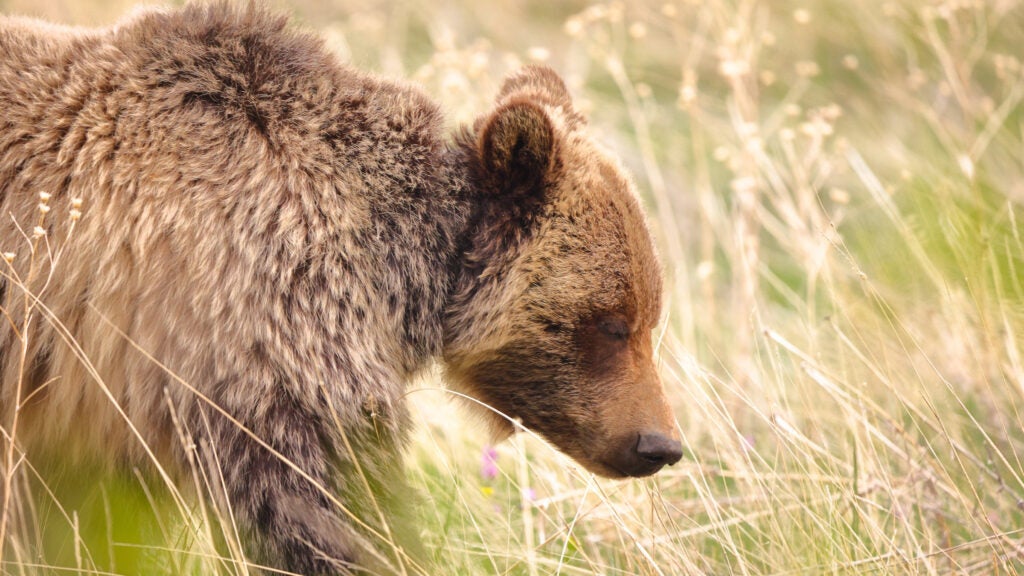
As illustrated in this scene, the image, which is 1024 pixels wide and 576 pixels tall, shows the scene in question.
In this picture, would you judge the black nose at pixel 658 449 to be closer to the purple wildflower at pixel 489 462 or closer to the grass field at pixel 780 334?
the grass field at pixel 780 334

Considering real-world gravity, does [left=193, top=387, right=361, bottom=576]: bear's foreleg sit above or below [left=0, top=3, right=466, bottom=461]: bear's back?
below

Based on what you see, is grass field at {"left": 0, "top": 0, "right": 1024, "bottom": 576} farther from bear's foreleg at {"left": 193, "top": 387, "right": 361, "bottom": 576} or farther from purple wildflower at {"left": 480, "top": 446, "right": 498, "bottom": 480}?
bear's foreleg at {"left": 193, "top": 387, "right": 361, "bottom": 576}

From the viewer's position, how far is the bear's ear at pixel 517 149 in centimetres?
358

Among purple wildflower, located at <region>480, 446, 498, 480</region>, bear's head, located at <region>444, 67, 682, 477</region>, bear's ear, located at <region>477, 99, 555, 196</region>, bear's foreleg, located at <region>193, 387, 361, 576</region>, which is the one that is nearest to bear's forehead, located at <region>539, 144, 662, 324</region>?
bear's head, located at <region>444, 67, 682, 477</region>

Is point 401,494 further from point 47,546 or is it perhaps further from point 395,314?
point 47,546

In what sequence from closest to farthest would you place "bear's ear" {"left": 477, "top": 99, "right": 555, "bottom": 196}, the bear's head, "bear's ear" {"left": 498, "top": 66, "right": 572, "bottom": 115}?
1. "bear's ear" {"left": 477, "top": 99, "right": 555, "bottom": 196}
2. the bear's head
3. "bear's ear" {"left": 498, "top": 66, "right": 572, "bottom": 115}

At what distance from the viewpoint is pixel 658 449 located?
363 cm

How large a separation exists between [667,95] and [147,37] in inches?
289

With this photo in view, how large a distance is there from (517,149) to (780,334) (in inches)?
124

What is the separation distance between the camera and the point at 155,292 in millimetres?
3264

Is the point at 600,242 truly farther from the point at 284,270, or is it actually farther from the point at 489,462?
the point at 489,462

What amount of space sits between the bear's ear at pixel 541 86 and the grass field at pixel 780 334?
1.26 ft

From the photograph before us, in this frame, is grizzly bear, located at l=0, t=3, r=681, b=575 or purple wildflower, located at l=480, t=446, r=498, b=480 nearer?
grizzly bear, located at l=0, t=3, r=681, b=575

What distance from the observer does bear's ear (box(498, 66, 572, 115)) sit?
421 centimetres
